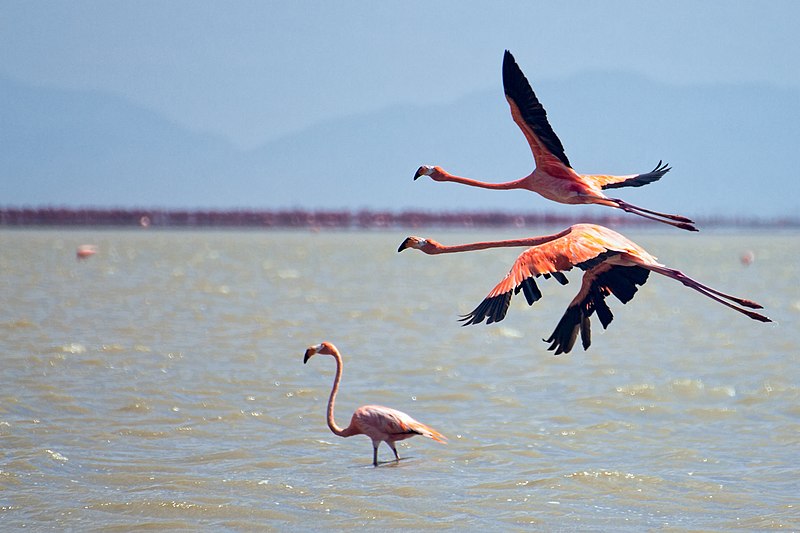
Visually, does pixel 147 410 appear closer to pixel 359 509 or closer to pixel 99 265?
pixel 359 509

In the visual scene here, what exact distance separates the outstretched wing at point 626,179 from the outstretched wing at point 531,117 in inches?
11.2

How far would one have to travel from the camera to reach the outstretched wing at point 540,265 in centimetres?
603

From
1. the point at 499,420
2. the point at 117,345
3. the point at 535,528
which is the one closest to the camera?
the point at 535,528

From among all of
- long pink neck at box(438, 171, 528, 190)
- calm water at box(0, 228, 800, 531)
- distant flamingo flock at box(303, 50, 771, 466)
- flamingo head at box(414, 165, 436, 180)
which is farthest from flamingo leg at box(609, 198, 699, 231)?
calm water at box(0, 228, 800, 531)

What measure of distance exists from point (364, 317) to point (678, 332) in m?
6.20

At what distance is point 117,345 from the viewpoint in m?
20.7

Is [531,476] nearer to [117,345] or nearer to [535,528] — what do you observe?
[535,528]

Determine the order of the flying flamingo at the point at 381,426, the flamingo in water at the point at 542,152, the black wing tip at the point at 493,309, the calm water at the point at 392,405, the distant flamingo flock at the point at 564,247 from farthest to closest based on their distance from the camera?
1. the flying flamingo at the point at 381,426
2. the calm water at the point at 392,405
3. the flamingo in water at the point at 542,152
4. the distant flamingo flock at the point at 564,247
5. the black wing tip at the point at 493,309

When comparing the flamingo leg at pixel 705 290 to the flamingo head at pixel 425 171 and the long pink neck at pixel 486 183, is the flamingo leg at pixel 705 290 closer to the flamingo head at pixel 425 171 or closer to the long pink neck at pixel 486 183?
the long pink neck at pixel 486 183

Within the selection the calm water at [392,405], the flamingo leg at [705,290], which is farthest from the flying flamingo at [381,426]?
the flamingo leg at [705,290]

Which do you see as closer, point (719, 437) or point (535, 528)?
point (535, 528)

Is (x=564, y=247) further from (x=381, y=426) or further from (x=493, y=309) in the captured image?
(x=381, y=426)

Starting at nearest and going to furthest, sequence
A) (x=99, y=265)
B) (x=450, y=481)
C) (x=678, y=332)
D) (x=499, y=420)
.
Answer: (x=450, y=481)
(x=499, y=420)
(x=678, y=332)
(x=99, y=265)

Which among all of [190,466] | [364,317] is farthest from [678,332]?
[190,466]
